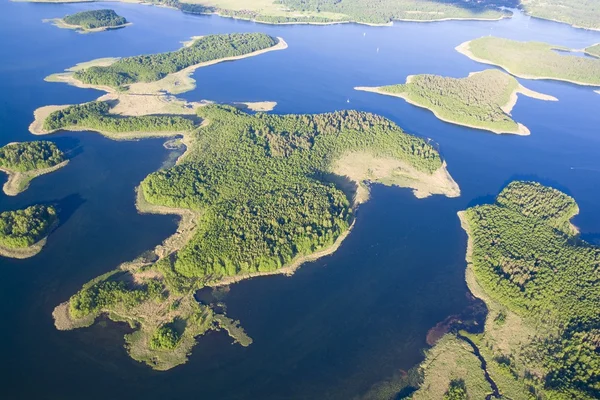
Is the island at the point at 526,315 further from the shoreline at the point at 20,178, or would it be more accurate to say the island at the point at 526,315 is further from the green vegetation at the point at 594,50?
the green vegetation at the point at 594,50

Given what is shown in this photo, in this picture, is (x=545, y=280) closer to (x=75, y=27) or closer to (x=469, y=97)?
(x=469, y=97)

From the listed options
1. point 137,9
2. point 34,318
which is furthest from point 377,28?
point 34,318

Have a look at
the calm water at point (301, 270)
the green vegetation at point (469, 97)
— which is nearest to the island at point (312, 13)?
the calm water at point (301, 270)

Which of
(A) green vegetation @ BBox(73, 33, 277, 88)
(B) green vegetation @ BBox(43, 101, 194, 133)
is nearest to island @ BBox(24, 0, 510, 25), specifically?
(A) green vegetation @ BBox(73, 33, 277, 88)

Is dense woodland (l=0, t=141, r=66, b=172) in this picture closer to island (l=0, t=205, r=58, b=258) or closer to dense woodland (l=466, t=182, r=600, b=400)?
island (l=0, t=205, r=58, b=258)

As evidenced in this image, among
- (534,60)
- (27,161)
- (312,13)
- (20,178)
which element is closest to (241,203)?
(20,178)
